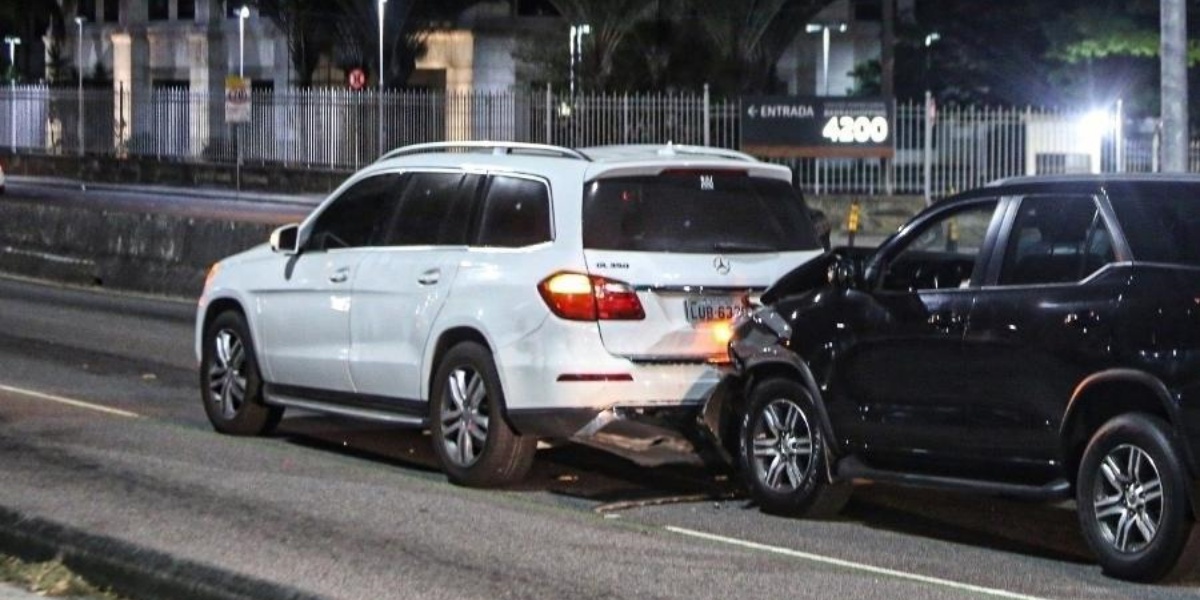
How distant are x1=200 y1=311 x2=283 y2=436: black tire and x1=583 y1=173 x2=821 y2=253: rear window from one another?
2.88 meters

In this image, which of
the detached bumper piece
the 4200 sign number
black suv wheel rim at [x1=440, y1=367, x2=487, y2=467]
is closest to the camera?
the detached bumper piece

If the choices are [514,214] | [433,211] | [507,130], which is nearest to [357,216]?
[433,211]

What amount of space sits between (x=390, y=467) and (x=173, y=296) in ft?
39.9

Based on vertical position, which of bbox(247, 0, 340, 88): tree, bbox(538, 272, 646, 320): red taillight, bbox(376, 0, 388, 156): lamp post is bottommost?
bbox(538, 272, 646, 320): red taillight

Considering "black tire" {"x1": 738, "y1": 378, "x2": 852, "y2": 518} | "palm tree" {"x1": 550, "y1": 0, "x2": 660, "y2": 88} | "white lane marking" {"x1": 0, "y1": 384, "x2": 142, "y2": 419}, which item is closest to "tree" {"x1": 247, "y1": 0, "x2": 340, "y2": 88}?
"palm tree" {"x1": 550, "y1": 0, "x2": 660, "y2": 88}

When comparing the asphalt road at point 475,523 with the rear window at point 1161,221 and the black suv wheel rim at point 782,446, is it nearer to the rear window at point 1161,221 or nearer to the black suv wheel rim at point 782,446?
the black suv wheel rim at point 782,446

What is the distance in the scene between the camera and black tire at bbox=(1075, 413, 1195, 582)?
8.34 meters

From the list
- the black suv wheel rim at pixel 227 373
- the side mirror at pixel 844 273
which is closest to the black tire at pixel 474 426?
the side mirror at pixel 844 273

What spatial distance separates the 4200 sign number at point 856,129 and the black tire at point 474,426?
2779 cm

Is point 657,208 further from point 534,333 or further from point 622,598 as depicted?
point 622,598

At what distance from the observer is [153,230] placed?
2391 cm

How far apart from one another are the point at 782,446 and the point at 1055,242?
1.87 meters

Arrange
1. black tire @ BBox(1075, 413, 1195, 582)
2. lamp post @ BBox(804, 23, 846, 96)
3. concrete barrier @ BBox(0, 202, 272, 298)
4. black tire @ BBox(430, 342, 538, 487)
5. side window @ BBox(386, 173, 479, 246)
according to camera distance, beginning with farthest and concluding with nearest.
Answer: lamp post @ BBox(804, 23, 846, 96), concrete barrier @ BBox(0, 202, 272, 298), side window @ BBox(386, 173, 479, 246), black tire @ BBox(430, 342, 538, 487), black tire @ BBox(1075, 413, 1195, 582)

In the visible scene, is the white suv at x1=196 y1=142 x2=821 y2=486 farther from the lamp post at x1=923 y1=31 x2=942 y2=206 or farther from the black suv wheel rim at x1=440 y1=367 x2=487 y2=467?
the lamp post at x1=923 y1=31 x2=942 y2=206
